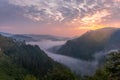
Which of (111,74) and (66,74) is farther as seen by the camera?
(66,74)

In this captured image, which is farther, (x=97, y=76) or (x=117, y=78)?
(x=97, y=76)

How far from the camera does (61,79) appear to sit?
267ft

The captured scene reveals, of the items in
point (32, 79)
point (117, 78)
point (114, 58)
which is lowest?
point (32, 79)

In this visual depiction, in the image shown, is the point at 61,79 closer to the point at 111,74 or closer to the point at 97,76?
the point at 97,76

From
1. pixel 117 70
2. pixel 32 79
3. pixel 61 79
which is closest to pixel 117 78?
pixel 117 70

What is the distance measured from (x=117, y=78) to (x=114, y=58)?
340cm

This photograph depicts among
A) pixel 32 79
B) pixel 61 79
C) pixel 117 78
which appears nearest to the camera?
pixel 117 78

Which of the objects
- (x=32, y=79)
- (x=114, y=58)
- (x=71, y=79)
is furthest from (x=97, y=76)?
(x=114, y=58)

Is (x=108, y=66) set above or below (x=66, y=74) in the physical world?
above

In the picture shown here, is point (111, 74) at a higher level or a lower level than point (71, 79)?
higher

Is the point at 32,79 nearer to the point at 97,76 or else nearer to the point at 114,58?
the point at 97,76

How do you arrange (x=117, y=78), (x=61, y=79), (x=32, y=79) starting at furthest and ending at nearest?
(x=32, y=79), (x=61, y=79), (x=117, y=78)

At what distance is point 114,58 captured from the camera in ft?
135

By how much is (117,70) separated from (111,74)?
3.83 feet
